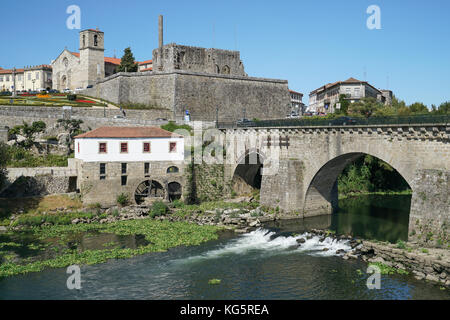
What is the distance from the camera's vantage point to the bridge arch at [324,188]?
3348 cm

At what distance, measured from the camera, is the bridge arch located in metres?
33.5

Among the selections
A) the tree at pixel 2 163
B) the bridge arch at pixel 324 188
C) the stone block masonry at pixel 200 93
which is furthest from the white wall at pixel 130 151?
the stone block masonry at pixel 200 93

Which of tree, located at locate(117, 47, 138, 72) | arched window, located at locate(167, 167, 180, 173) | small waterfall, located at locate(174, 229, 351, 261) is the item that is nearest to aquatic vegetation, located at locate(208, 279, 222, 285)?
small waterfall, located at locate(174, 229, 351, 261)

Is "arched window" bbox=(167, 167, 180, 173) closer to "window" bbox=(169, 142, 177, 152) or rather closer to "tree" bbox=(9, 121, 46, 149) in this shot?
"window" bbox=(169, 142, 177, 152)

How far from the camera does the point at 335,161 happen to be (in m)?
32.6

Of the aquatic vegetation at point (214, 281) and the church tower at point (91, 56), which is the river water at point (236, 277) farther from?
the church tower at point (91, 56)

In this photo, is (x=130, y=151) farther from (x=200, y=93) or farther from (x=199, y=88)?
(x=199, y=88)

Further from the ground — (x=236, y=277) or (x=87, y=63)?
(x=87, y=63)

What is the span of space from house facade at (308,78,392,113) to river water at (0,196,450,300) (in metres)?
49.4

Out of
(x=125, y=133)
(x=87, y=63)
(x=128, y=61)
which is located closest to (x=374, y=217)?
(x=125, y=133)

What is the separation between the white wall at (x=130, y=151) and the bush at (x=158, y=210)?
17.7ft

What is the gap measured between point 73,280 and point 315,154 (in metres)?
20.3

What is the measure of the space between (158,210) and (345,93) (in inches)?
2227

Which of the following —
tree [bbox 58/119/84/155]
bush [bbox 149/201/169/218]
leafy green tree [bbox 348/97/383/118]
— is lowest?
bush [bbox 149/201/169/218]
